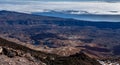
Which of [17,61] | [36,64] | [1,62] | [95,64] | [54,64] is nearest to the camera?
[1,62]

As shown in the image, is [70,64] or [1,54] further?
[70,64]

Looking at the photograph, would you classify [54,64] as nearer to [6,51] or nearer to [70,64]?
[70,64]

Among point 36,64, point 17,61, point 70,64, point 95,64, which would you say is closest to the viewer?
point 17,61

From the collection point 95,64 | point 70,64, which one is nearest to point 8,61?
point 70,64

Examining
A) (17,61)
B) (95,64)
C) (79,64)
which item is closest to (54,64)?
(79,64)

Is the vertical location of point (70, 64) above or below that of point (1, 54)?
below

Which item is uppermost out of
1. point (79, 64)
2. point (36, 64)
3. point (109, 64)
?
point (36, 64)

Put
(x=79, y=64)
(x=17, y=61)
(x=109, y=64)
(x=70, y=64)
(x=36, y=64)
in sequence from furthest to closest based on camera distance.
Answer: (x=109, y=64) → (x=79, y=64) → (x=70, y=64) → (x=36, y=64) → (x=17, y=61)

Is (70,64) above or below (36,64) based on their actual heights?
below

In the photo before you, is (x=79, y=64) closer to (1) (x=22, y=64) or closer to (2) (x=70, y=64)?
(2) (x=70, y=64)
